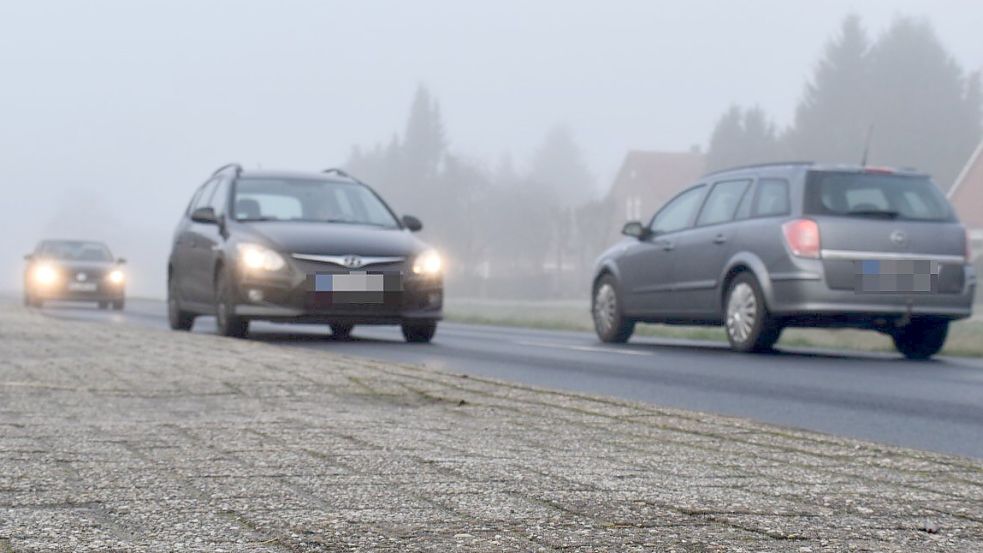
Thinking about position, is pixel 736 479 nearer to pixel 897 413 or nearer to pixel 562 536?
pixel 562 536

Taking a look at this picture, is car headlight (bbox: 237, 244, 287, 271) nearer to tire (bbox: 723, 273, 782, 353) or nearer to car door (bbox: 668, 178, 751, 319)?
car door (bbox: 668, 178, 751, 319)

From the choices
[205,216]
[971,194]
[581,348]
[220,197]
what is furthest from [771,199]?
[971,194]

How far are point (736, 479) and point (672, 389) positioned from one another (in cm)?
485

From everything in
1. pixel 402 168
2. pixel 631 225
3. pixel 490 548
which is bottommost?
pixel 490 548

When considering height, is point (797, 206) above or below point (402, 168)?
below

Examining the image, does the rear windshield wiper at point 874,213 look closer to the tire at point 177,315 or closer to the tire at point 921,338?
the tire at point 921,338

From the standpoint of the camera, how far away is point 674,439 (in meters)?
5.91

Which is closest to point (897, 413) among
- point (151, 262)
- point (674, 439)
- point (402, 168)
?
point (674, 439)

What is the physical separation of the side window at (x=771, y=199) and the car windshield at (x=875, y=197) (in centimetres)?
27

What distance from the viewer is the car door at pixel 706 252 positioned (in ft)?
44.1

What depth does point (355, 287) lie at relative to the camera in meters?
13.4

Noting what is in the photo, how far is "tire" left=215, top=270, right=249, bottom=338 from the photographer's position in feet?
45.0

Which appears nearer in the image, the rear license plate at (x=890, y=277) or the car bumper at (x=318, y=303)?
the rear license plate at (x=890, y=277)

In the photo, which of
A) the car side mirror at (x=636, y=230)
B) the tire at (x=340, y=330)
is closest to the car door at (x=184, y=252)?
the tire at (x=340, y=330)
